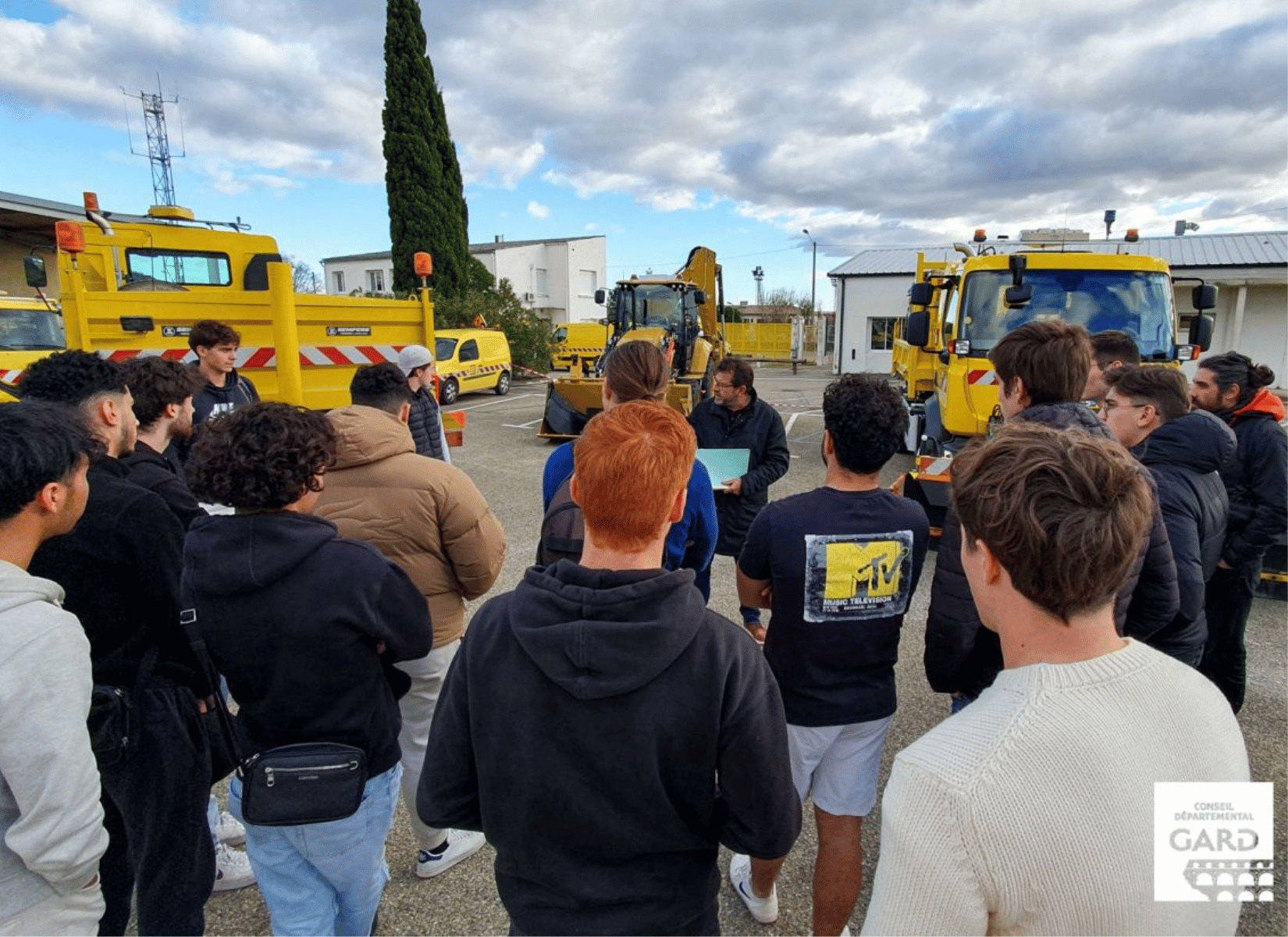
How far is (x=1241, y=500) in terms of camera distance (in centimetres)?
340

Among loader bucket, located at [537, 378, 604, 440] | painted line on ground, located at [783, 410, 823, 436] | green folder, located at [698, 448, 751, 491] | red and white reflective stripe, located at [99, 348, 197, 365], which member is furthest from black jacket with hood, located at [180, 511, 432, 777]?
painted line on ground, located at [783, 410, 823, 436]

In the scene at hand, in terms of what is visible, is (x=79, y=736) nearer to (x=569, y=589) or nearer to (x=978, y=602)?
(x=569, y=589)

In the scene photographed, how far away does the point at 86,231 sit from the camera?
6590 mm

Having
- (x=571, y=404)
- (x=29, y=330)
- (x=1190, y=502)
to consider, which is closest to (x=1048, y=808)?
(x=1190, y=502)

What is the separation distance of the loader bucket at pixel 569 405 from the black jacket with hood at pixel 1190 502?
824cm

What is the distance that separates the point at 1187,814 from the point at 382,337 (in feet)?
23.9

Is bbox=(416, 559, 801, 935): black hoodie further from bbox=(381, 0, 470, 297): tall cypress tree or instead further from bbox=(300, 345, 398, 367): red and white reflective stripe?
bbox=(381, 0, 470, 297): tall cypress tree

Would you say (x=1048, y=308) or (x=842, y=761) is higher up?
(x=1048, y=308)

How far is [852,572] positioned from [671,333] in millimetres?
10671

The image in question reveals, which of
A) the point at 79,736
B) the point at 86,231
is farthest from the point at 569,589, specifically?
the point at 86,231

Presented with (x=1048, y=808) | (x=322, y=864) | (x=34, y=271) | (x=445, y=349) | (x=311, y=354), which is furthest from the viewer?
(x=445, y=349)

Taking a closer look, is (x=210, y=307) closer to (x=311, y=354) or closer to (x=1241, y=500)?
(x=311, y=354)

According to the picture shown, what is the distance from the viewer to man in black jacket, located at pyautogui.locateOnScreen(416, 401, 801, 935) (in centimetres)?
117

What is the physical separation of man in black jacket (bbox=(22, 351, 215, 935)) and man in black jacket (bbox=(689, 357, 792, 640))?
2783mm
